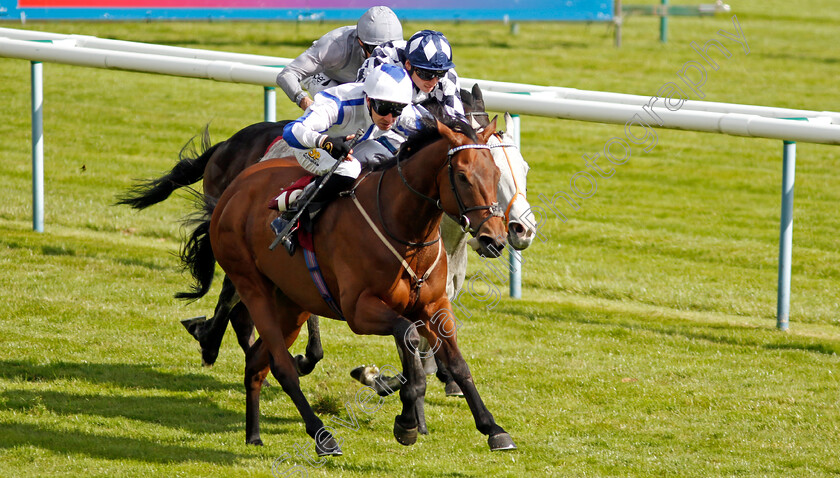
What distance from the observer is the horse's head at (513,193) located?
512 cm

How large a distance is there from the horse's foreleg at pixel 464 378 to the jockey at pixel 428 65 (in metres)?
1.05

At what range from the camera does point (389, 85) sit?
4.93 m

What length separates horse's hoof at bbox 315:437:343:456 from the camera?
5.11 m

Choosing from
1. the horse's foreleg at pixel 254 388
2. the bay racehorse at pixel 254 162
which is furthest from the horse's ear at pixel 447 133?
the horse's foreleg at pixel 254 388

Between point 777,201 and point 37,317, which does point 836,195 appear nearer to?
point 777,201

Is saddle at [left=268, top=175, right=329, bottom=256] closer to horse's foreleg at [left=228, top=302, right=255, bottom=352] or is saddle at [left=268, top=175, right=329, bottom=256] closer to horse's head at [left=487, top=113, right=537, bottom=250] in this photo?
horse's head at [left=487, top=113, right=537, bottom=250]

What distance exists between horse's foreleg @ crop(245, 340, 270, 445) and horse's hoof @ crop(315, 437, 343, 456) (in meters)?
0.54

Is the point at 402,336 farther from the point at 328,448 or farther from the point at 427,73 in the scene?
the point at 427,73

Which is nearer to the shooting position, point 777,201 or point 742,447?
point 742,447

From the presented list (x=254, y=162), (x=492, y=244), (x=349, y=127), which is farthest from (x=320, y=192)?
(x=254, y=162)

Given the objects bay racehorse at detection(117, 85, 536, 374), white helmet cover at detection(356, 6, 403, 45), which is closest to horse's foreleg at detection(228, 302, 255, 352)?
bay racehorse at detection(117, 85, 536, 374)

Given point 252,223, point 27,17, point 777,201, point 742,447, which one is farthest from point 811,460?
point 27,17

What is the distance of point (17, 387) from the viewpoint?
6.26 metres

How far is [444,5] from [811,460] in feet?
45.8
